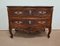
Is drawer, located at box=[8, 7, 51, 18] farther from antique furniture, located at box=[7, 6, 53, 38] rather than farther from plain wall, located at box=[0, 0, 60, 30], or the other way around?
plain wall, located at box=[0, 0, 60, 30]

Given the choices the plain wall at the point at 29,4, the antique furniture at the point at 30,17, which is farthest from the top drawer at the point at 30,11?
the plain wall at the point at 29,4

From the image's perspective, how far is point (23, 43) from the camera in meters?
2.73

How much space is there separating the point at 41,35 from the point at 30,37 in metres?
0.28

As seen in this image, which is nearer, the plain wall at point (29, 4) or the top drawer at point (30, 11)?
the top drawer at point (30, 11)

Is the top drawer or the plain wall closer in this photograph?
the top drawer

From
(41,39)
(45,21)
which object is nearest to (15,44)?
(41,39)

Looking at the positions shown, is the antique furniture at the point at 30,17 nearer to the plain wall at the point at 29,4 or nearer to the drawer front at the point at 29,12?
the drawer front at the point at 29,12

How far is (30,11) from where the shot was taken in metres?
2.68

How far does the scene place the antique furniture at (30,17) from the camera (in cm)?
266

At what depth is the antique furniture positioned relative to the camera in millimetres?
2660

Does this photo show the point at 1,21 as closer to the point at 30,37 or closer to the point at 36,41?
the point at 30,37

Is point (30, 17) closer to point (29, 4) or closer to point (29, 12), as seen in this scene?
point (29, 12)

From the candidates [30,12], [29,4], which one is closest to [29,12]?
[30,12]

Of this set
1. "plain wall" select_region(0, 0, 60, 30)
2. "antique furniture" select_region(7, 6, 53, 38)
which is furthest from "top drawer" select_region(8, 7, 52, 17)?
"plain wall" select_region(0, 0, 60, 30)
